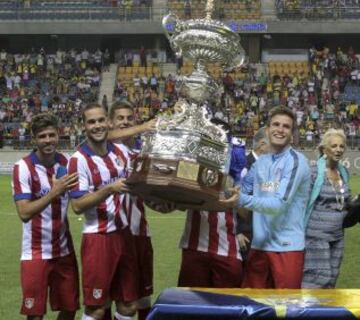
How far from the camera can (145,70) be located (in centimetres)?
3703

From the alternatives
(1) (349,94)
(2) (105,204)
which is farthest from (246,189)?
(1) (349,94)

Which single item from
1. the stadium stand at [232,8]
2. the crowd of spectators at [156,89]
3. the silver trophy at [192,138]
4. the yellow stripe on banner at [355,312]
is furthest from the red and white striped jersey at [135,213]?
the stadium stand at [232,8]

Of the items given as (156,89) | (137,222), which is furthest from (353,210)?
(156,89)

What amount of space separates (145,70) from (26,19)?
6.50m

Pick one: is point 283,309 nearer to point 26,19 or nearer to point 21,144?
point 21,144

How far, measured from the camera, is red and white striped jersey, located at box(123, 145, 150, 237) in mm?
5301

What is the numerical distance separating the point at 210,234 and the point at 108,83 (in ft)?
105

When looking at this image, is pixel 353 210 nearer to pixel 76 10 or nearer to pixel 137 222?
pixel 137 222

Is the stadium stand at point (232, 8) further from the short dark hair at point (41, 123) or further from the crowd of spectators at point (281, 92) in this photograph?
the short dark hair at point (41, 123)

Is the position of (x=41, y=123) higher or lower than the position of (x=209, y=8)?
lower

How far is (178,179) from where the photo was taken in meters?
4.30

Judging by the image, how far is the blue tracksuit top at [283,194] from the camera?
4.80m

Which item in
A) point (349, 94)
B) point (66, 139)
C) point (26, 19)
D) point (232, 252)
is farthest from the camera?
point (26, 19)

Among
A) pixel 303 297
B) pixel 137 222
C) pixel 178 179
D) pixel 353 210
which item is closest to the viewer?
pixel 303 297
